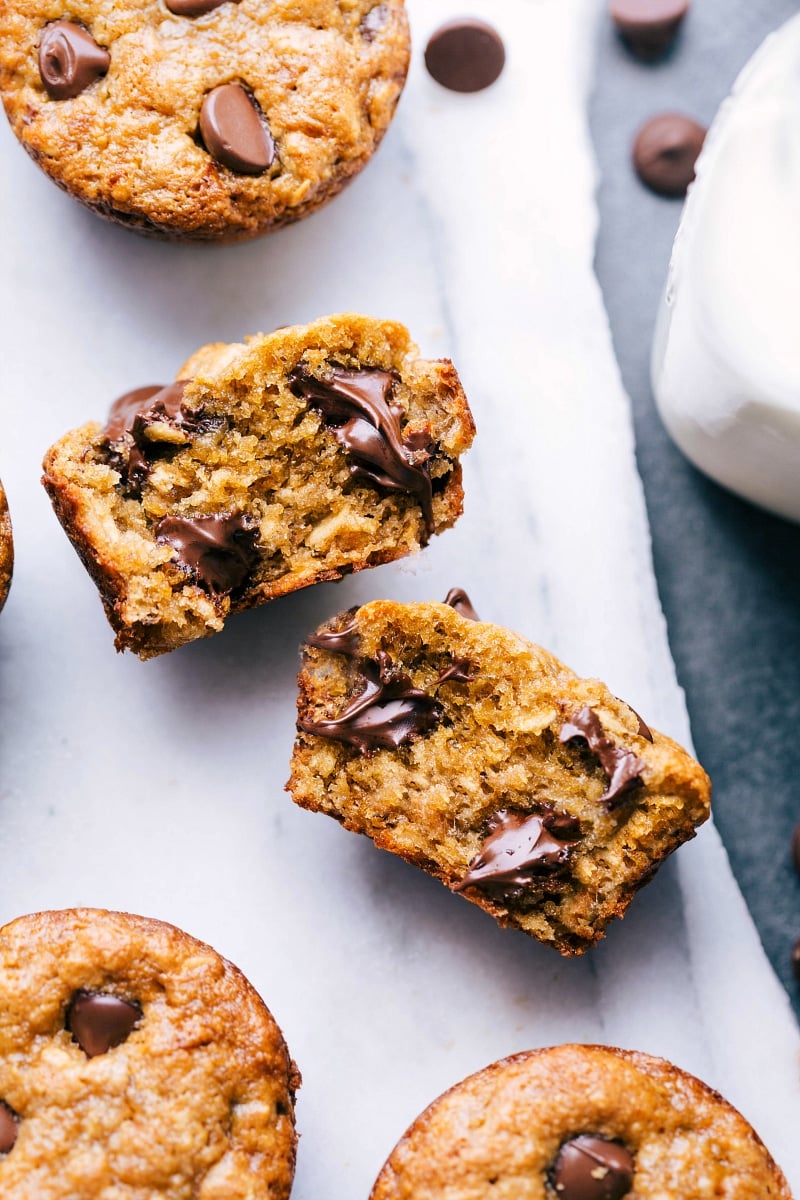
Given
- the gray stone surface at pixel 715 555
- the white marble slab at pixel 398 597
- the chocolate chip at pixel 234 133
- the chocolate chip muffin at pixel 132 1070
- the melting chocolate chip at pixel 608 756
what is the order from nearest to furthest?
the chocolate chip muffin at pixel 132 1070
the melting chocolate chip at pixel 608 756
the chocolate chip at pixel 234 133
the white marble slab at pixel 398 597
the gray stone surface at pixel 715 555

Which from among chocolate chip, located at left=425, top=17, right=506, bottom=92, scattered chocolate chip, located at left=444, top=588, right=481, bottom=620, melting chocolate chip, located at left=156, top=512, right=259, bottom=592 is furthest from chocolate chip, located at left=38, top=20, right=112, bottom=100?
scattered chocolate chip, located at left=444, top=588, right=481, bottom=620

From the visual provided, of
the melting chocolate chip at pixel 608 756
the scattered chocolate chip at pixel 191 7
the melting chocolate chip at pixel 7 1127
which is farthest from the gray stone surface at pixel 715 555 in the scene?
the melting chocolate chip at pixel 7 1127

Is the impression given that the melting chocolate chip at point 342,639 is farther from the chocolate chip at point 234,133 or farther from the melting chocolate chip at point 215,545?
the chocolate chip at point 234,133

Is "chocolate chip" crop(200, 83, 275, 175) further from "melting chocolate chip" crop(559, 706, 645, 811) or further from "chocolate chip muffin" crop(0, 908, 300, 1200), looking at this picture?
"chocolate chip muffin" crop(0, 908, 300, 1200)

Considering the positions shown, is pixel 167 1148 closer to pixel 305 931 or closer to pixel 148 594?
pixel 305 931

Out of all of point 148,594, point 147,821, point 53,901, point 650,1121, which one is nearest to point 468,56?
point 148,594

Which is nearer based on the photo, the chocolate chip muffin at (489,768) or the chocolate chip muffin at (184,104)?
the chocolate chip muffin at (489,768)
